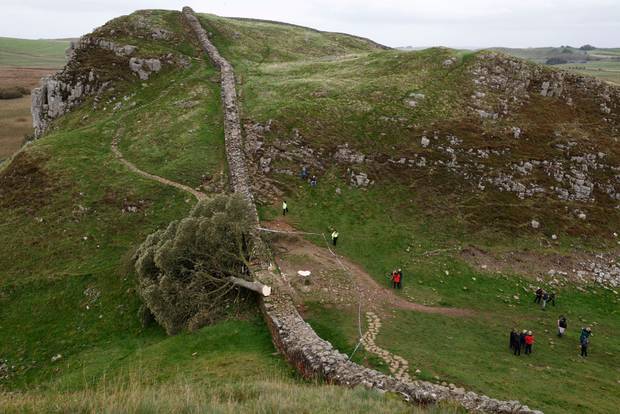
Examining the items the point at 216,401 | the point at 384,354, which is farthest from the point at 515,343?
the point at 216,401

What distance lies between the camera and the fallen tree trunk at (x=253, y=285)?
27.4 metres

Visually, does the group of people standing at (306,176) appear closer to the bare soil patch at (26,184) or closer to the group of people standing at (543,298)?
the group of people standing at (543,298)

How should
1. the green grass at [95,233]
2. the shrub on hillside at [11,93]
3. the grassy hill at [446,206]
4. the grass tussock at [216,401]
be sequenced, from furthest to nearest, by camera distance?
the shrub on hillside at [11,93] < the green grass at [95,233] < the grassy hill at [446,206] < the grass tussock at [216,401]

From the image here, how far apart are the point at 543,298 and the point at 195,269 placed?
25064 millimetres

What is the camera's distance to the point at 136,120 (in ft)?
185

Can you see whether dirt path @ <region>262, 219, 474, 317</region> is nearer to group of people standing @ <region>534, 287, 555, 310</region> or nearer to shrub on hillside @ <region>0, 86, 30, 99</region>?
group of people standing @ <region>534, 287, 555, 310</region>

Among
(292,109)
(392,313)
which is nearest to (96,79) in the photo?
(292,109)

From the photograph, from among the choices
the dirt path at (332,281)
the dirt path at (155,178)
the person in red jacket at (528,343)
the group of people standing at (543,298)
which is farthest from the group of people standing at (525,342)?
the dirt path at (155,178)

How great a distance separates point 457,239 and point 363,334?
17758 millimetres

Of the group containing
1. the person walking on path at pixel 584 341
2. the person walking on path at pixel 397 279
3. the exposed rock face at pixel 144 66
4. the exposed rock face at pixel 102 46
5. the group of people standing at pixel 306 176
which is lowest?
the person walking on path at pixel 584 341

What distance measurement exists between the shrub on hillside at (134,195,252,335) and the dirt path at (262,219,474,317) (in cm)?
416

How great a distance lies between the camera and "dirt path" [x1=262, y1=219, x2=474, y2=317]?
30.1 meters

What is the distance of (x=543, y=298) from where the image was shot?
108 ft

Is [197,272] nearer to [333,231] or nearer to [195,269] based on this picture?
[195,269]
